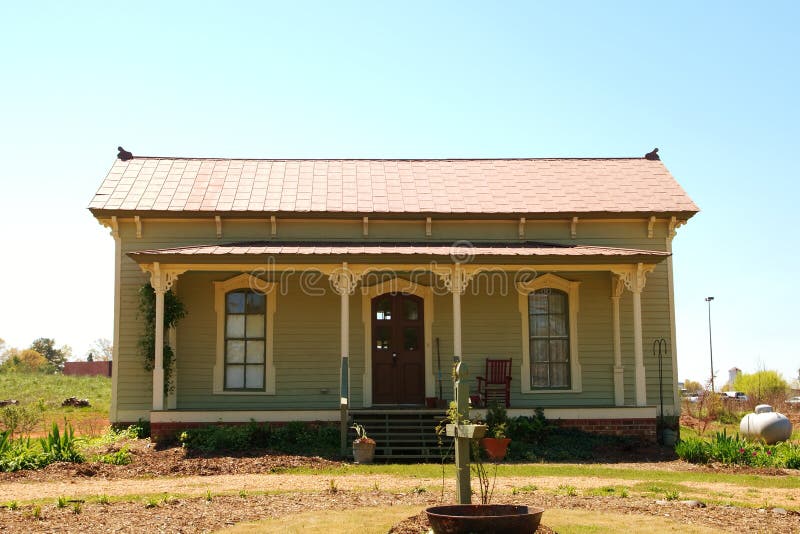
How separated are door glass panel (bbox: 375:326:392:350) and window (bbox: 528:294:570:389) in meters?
2.74

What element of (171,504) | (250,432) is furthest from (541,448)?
(171,504)

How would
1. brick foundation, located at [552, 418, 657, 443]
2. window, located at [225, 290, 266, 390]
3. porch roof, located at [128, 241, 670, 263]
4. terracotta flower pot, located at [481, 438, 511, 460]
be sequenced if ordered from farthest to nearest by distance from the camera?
window, located at [225, 290, 266, 390] < brick foundation, located at [552, 418, 657, 443] < porch roof, located at [128, 241, 670, 263] < terracotta flower pot, located at [481, 438, 511, 460]

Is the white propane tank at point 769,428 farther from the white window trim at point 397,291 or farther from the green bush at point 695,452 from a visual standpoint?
the white window trim at point 397,291

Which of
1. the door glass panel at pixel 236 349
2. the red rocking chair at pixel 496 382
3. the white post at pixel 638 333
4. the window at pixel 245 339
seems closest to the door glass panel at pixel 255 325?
the window at pixel 245 339

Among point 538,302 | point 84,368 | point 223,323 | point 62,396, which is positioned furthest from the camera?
point 84,368

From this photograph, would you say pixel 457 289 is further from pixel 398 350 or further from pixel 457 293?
pixel 398 350

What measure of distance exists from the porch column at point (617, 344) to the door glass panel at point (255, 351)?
6.73m

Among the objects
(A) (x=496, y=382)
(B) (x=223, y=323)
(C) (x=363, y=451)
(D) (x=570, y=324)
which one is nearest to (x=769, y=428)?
(D) (x=570, y=324)

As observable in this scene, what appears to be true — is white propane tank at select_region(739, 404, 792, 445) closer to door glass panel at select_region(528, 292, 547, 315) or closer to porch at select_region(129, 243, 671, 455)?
porch at select_region(129, 243, 671, 455)

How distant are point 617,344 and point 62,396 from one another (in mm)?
18466

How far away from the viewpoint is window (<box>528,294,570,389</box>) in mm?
16984

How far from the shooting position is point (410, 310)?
1700cm

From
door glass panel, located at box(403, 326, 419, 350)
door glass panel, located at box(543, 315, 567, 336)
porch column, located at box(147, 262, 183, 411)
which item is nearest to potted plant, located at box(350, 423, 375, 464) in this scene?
door glass panel, located at box(403, 326, 419, 350)

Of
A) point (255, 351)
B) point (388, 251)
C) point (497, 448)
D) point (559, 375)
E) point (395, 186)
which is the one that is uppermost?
point (395, 186)
